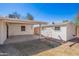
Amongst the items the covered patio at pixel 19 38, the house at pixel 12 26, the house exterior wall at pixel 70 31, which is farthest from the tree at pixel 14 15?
the house exterior wall at pixel 70 31

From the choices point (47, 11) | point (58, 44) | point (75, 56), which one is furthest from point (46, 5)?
point (75, 56)

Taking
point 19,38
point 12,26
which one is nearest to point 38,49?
point 19,38

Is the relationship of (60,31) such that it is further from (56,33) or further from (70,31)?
(70,31)

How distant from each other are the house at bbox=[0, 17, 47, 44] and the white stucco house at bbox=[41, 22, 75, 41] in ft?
1.03

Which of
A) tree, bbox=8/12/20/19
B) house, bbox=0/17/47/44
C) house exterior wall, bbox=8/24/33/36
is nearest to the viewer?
tree, bbox=8/12/20/19

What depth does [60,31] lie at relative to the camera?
574 centimetres

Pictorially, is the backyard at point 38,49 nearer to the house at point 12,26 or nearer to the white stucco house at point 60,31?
the white stucco house at point 60,31

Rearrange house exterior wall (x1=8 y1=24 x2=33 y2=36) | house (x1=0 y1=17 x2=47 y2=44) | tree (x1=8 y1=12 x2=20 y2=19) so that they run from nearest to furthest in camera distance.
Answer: tree (x1=8 y1=12 x2=20 y2=19), house (x1=0 y1=17 x2=47 y2=44), house exterior wall (x1=8 y1=24 x2=33 y2=36)

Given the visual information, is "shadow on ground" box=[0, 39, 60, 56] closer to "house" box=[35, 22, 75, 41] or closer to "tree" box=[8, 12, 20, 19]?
"house" box=[35, 22, 75, 41]

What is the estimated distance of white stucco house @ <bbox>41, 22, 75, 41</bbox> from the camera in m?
5.66

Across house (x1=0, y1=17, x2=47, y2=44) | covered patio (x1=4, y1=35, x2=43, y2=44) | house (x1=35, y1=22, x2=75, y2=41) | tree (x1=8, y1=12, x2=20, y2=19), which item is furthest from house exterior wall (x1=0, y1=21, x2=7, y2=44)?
house (x1=35, y1=22, x2=75, y2=41)

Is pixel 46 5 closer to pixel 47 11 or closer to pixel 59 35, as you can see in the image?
pixel 47 11

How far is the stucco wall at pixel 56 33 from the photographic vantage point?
5734 millimetres

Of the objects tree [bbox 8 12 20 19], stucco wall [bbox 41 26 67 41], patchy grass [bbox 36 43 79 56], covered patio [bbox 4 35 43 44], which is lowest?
patchy grass [bbox 36 43 79 56]
